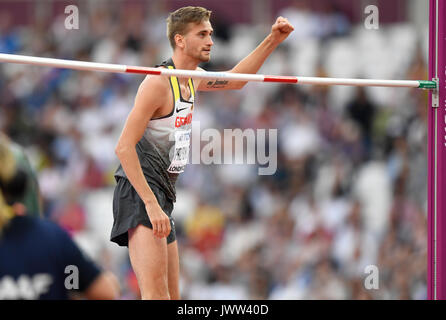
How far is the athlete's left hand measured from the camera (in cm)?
541

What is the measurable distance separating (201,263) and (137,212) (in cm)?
515

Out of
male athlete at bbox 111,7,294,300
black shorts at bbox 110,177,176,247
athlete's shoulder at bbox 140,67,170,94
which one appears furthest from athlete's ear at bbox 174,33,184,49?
black shorts at bbox 110,177,176,247

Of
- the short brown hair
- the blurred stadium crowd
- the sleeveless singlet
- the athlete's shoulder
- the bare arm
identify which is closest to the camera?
the bare arm

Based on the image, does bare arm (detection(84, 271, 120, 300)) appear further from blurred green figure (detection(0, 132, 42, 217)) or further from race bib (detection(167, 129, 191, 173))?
race bib (detection(167, 129, 191, 173))

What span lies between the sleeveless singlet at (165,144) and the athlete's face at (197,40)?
6.6 inches

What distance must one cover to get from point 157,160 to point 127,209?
35cm

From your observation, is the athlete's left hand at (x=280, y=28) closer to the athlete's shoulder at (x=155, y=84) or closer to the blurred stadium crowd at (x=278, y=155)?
the athlete's shoulder at (x=155, y=84)

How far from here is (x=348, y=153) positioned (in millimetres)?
10641

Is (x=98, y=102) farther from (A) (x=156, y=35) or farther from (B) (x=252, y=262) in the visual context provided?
(B) (x=252, y=262)

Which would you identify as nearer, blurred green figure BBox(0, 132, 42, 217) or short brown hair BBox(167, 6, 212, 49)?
blurred green figure BBox(0, 132, 42, 217)

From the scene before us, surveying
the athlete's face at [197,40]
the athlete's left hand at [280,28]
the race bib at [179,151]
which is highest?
the athlete's left hand at [280,28]

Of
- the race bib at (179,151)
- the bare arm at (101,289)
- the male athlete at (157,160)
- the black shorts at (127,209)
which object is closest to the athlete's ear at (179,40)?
the male athlete at (157,160)

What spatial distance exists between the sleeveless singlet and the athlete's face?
17 cm

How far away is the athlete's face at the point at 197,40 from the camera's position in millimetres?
5164
